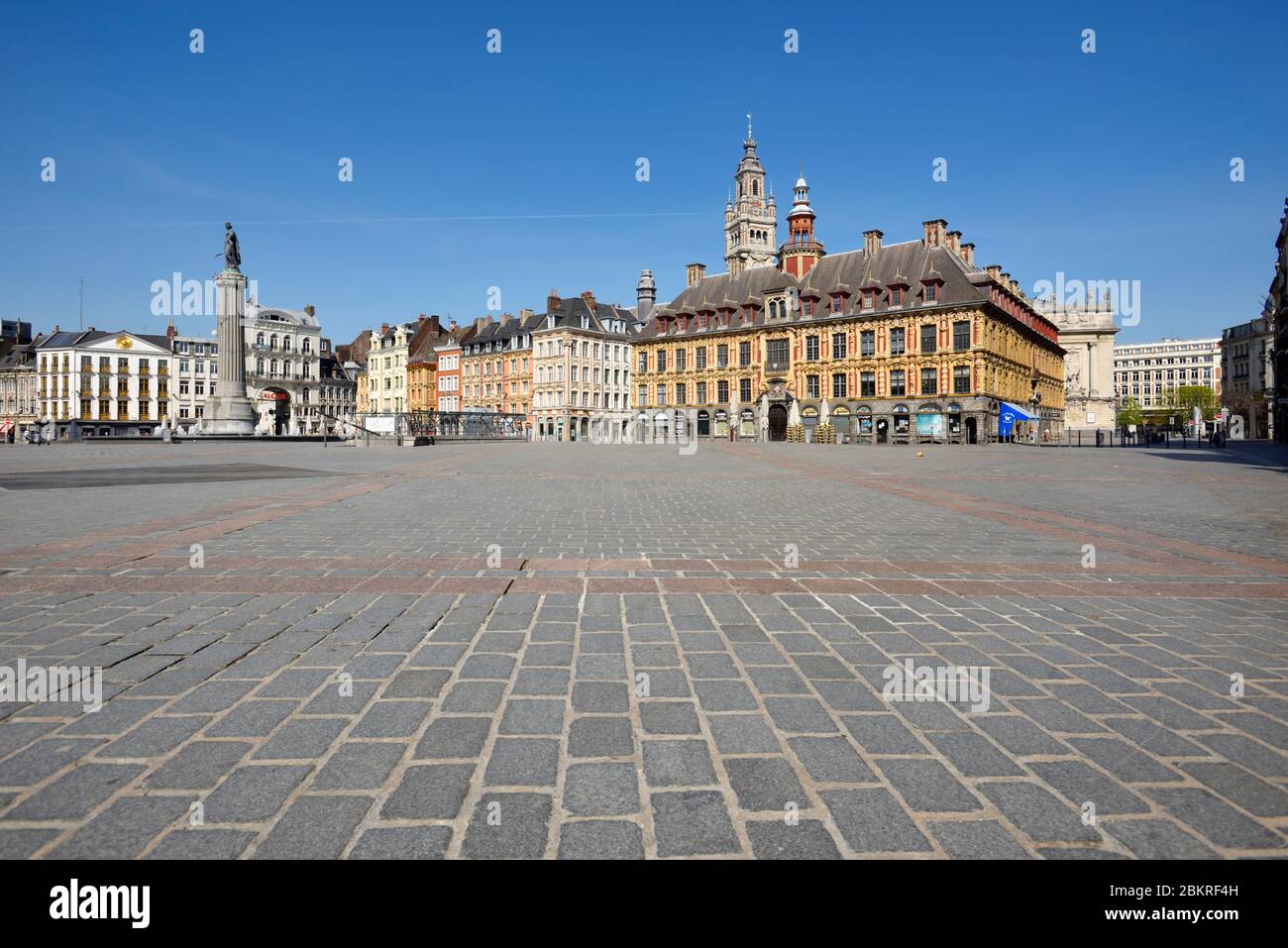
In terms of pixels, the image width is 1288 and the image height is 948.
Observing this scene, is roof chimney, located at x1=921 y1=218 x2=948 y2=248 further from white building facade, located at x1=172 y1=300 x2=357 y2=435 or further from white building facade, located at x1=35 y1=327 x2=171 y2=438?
white building facade, located at x1=35 y1=327 x2=171 y2=438

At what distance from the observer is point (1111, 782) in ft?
8.39

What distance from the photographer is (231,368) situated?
4012 centimetres

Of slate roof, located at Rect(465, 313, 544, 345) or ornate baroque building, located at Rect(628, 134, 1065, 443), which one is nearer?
ornate baroque building, located at Rect(628, 134, 1065, 443)

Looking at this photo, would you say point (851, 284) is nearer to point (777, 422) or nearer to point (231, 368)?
point (777, 422)

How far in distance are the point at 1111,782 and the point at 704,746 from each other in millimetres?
1456

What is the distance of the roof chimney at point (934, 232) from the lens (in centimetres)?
5222

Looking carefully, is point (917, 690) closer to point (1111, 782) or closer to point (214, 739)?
point (1111, 782)

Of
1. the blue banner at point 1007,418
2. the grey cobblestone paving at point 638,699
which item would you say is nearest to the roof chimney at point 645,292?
the blue banner at point 1007,418

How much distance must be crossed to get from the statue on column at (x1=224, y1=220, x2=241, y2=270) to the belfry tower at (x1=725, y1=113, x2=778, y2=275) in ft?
212

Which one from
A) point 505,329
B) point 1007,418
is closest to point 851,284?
point 1007,418

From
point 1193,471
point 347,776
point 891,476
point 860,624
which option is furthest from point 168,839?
point 1193,471

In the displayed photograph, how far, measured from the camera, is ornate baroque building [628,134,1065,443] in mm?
49688

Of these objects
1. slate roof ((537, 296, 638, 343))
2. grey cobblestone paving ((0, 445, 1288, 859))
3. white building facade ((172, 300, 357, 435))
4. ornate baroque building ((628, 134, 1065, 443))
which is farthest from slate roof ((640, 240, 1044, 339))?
grey cobblestone paving ((0, 445, 1288, 859))

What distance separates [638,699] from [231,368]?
44.0 m
